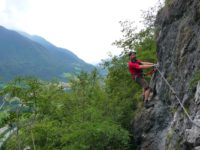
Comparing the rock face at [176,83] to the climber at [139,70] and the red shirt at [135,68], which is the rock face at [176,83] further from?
the red shirt at [135,68]

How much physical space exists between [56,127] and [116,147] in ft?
20.2

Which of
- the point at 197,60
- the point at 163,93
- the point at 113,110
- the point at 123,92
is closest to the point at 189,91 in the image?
the point at 197,60

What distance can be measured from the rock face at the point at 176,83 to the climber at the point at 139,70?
49 centimetres

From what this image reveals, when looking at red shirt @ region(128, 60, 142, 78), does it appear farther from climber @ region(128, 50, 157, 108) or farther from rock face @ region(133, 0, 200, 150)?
rock face @ region(133, 0, 200, 150)

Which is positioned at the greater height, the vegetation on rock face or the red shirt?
the red shirt

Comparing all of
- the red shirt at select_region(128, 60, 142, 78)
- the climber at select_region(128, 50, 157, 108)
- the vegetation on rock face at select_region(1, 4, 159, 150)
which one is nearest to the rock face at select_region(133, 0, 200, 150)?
the climber at select_region(128, 50, 157, 108)

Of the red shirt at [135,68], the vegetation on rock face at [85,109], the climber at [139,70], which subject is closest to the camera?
the climber at [139,70]

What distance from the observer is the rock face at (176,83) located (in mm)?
12451

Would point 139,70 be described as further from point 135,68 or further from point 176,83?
point 176,83

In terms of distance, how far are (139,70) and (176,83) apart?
4.19 m

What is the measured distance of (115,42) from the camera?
41.5m

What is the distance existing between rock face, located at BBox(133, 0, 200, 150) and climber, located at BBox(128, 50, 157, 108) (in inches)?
19.4

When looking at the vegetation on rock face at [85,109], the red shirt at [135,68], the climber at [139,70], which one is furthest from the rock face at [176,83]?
the vegetation on rock face at [85,109]

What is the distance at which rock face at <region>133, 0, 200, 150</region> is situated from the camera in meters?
12.5
